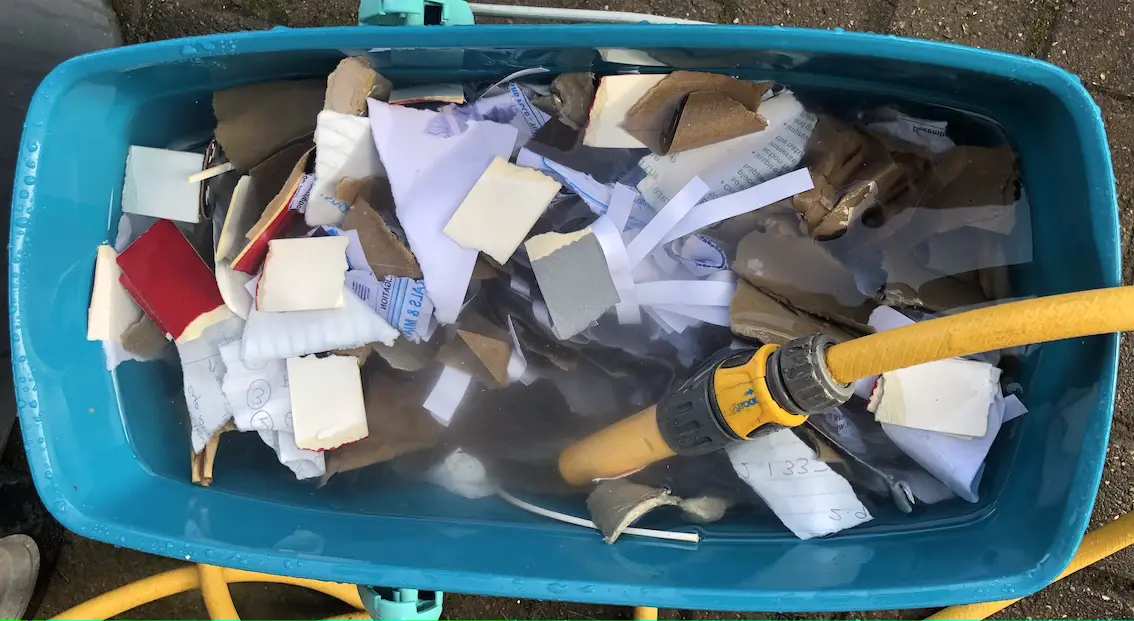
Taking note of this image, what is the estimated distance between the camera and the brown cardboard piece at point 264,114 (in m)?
0.68

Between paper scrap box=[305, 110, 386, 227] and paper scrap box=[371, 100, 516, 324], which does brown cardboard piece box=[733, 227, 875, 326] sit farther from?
paper scrap box=[305, 110, 386, 227]

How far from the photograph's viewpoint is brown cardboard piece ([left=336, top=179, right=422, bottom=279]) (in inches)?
27.4

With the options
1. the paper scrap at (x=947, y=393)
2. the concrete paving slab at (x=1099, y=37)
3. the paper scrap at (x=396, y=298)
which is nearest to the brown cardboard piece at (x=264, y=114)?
the paper scrap at (x=396, y=298)

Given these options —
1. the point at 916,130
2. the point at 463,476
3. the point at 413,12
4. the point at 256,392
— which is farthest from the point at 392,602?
the point at 916,130

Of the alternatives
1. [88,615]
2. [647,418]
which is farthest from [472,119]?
[88,615]

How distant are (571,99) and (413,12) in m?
0.16

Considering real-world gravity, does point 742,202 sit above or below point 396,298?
above

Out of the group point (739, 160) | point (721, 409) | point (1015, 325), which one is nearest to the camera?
Answer: point (1015, 325)

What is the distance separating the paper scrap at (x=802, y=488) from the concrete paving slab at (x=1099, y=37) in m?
0.65

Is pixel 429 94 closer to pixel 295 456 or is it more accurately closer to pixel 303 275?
pixel 303 275

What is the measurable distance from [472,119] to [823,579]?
525 millimetres

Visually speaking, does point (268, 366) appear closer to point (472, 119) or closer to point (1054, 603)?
point (472, 119)

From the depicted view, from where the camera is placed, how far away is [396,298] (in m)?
0.72

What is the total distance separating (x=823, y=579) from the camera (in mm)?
626
